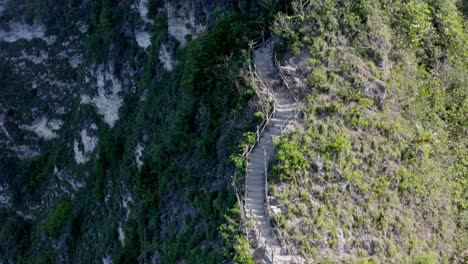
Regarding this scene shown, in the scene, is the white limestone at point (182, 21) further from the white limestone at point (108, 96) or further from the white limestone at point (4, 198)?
the white limestone at point (4, 198)

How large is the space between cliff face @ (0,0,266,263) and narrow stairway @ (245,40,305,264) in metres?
1.47

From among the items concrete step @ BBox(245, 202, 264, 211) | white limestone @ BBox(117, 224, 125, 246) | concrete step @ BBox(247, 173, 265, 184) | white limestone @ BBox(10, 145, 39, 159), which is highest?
concrete step @ BBox(247, 173, 265, 184)

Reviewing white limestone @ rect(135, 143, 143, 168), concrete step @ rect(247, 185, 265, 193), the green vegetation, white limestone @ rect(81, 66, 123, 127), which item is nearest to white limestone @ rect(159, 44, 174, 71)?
white limestone @ rect(135, 143, 143, 168)

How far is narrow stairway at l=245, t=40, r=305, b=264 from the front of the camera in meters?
20.4

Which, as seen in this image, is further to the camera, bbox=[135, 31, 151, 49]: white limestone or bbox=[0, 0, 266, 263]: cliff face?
bbox=[135, 31, 151, 49]: white limestone

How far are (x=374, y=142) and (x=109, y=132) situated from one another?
21.7 meters

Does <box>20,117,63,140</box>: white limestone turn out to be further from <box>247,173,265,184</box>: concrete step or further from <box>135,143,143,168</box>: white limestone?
<box>247,173,265,184</box>: concrete step

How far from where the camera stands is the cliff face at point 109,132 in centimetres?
2627

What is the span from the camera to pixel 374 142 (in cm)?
2353

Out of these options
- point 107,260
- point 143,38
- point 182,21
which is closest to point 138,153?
point 107,260

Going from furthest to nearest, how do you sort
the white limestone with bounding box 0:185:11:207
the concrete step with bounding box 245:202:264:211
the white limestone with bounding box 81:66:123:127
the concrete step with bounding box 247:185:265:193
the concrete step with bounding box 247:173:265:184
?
the white limestone with bounding box 0:185:11:207, the white limestone with bounding box 81:66:123:127, the concrete step with bounding box 247:173:265:184, the concrete step with bounding box 247:185:265:193, the concrete step with bounding box 245:202:264:211

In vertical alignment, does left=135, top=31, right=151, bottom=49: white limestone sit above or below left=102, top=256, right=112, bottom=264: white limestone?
above

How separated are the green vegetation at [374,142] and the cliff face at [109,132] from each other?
12.2 feet

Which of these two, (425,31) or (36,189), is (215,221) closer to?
(425,31)
